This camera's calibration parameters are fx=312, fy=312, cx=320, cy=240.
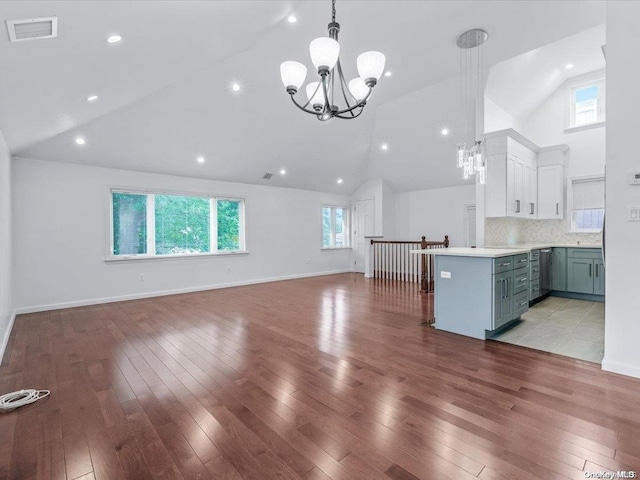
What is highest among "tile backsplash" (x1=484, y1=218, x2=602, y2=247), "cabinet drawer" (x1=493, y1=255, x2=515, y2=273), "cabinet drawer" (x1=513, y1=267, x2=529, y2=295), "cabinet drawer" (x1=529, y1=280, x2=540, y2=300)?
"tile backsplash" (x1=484, y1=218, x2=602, y2=247)

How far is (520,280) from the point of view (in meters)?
4.10

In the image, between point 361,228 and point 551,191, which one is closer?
point 551,191

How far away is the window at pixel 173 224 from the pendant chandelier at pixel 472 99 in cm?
511

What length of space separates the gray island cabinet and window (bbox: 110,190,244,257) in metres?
5.07

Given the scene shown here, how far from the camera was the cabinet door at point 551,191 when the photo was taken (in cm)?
603

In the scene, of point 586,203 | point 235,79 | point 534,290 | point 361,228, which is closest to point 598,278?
point 534,290

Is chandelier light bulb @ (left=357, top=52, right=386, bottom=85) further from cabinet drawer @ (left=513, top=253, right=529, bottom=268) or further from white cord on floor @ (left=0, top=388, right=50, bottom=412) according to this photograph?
white cord on floor @ (left=0, top=388, right=50, bottom=412)

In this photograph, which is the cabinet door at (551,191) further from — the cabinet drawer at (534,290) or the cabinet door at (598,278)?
the cabinet drawer at (534,290)

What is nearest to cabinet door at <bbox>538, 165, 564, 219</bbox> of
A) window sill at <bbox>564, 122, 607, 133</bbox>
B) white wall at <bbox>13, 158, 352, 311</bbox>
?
window sill at <bbox>564, 122, 607, 133</bbox>

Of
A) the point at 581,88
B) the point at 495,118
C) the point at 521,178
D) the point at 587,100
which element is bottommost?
the point at 521,178

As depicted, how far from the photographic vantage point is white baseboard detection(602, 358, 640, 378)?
260 cm

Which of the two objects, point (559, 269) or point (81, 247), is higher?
point (81, 247)

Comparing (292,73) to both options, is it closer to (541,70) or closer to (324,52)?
(324,52)

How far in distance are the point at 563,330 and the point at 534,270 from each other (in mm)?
1489
